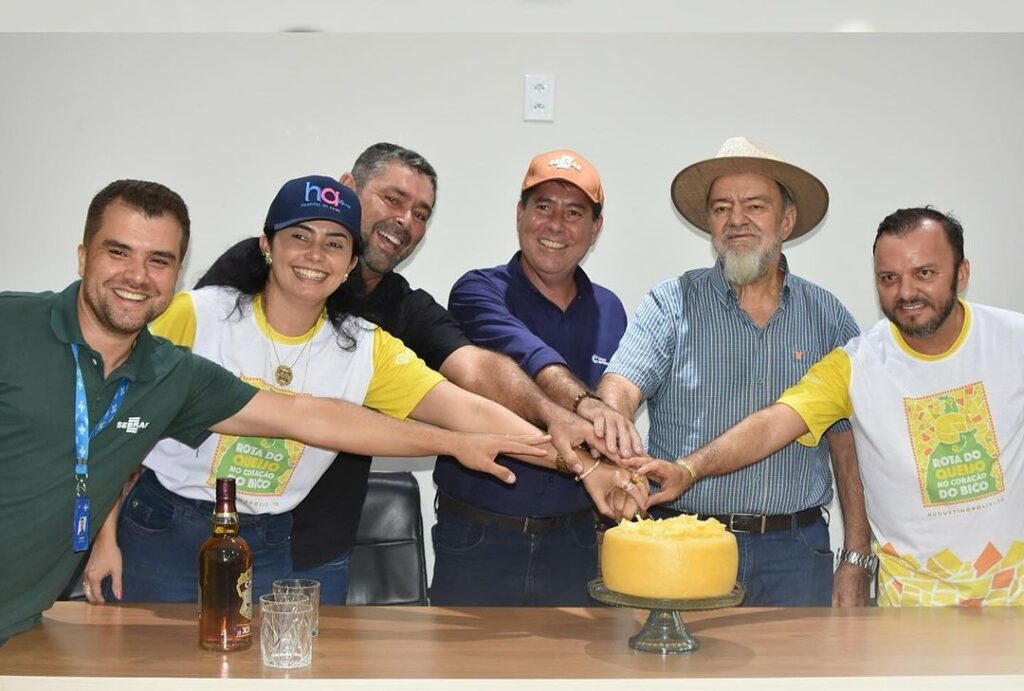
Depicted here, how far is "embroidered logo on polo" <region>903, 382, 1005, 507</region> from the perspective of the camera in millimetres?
2645

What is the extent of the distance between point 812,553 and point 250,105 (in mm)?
2377

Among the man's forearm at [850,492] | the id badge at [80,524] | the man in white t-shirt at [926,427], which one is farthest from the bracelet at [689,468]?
the id badge at [80,524]

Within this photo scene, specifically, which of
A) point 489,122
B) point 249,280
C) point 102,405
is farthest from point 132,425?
point 489,122

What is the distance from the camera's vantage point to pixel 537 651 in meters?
1.99

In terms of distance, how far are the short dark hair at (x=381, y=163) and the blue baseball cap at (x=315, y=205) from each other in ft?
1.76

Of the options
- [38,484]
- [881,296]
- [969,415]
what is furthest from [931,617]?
[38,484]

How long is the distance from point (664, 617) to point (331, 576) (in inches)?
41.3

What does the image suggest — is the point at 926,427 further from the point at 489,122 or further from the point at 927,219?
the point at 489,122

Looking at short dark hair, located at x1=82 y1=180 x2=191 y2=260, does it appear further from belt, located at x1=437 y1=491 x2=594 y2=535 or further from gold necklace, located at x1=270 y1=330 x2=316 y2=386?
belt, located at x1=437 y1=491 x2=594 y2=535

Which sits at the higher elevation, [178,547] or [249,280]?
[249,280]

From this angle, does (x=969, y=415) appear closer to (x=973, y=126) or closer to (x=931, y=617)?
(x=931, y=617)

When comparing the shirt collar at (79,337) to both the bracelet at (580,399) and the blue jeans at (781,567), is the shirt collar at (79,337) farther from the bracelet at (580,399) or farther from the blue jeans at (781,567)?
the blue jeans at (781,567)

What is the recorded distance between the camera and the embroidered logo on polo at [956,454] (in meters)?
2.64

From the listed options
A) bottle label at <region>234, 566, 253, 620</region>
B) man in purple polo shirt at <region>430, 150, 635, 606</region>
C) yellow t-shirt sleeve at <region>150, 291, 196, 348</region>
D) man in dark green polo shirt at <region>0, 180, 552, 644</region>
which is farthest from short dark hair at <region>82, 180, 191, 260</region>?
man in purple polo shirt at <region>430, 150, 635, 606</region>
